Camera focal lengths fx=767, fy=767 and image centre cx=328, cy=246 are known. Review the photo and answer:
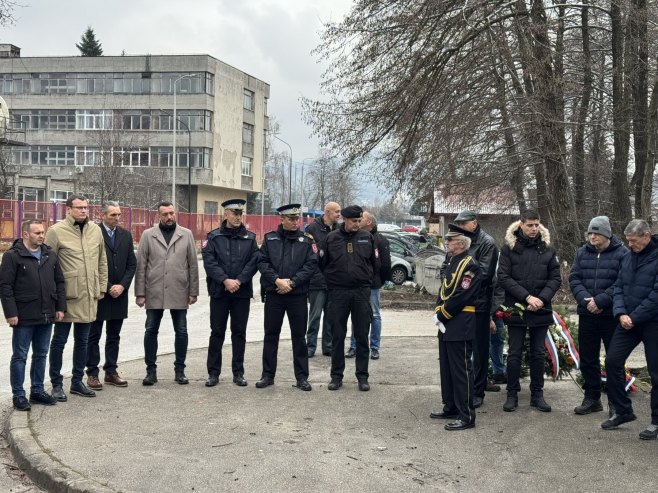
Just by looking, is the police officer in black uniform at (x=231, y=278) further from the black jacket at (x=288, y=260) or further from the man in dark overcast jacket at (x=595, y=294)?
the man in dark overcast jacket at (x=595, y=294)

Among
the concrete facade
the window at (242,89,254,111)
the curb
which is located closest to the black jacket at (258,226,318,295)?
the curb

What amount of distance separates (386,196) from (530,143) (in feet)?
12.5

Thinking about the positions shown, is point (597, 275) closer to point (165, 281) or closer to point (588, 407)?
point (588, 407)

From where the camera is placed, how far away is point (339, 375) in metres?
8.55

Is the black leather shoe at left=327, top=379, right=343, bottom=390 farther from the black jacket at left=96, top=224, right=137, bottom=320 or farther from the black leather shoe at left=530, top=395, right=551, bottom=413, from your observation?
the black jacket at left=96, top=224, right=137, bottom=320

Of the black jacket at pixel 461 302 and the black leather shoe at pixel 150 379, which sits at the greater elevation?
the black jacket at pixel 461 302

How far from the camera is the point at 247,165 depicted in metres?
76.1

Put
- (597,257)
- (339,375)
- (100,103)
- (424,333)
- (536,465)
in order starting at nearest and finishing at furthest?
(536,465) → (597,257) → (339,375) → (424,333) → (100,103)

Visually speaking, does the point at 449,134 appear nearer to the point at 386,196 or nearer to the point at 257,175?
the point at 386,196

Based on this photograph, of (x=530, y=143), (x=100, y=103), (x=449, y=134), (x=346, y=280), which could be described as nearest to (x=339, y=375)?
(x=346, y=280)

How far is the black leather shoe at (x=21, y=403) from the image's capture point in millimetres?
7238

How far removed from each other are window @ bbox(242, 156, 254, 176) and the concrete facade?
0.20 m

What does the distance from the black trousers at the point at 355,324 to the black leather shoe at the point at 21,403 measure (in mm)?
3175

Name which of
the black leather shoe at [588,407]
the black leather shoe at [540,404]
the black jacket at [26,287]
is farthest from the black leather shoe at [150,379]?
the black leather shoe at [588,407]
